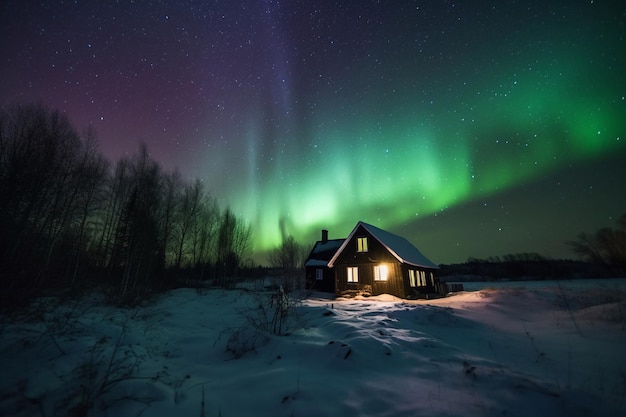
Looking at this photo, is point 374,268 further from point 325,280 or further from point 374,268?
point 325,280

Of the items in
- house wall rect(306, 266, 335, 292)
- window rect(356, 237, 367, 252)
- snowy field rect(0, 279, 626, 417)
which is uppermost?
window rect(356, 237, 367, 252)

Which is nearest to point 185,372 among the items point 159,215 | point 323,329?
point 323,329

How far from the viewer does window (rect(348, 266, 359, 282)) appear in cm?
2293

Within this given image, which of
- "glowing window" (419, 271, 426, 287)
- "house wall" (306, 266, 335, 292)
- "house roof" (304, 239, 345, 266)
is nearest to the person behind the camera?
"glowing window" (419, 271, 426, 287)

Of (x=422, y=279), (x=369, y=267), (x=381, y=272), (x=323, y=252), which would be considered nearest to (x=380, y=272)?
(x=381, y=272)

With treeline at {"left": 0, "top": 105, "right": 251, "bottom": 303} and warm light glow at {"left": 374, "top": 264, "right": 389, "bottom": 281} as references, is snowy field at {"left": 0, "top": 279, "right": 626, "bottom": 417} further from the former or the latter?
warm light glow at {"left": 374, "top": 264, "right": 389, "bottom": 281}

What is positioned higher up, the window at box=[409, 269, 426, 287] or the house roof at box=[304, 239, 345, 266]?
the house roof at box=[304, 239, 345, 266]

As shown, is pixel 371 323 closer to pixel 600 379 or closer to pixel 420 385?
pixel 420 385

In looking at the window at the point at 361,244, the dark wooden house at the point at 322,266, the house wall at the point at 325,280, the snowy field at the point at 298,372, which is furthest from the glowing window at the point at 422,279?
the snowy field at the point at 298,372

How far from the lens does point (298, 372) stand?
→ 13.9 feet

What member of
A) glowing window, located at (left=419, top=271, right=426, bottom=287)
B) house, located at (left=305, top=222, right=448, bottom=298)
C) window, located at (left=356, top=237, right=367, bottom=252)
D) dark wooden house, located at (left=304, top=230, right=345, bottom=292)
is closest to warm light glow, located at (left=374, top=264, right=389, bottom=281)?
house, located at (left=305, top=222, right=448, bottom=298)

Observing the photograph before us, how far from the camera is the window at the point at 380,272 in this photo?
71.7 ft

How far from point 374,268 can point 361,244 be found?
96.4 inches

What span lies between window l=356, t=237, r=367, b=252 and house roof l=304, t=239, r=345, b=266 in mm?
10152
